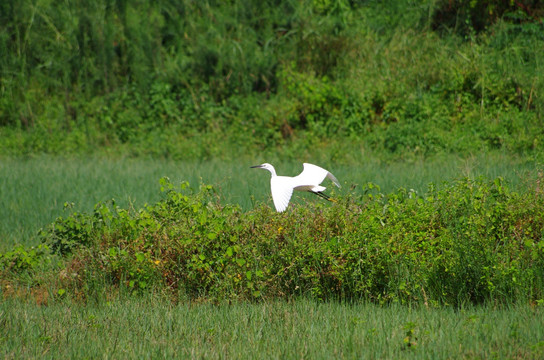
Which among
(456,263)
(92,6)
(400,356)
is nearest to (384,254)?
(456,263)

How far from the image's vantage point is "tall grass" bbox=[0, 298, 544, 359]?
3279 mm

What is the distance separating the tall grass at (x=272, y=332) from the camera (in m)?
3.28

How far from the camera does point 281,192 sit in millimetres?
4734

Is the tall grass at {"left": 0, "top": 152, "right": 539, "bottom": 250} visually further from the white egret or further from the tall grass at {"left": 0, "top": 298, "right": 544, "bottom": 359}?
the tall grass at {"left": 0, "top": 298, "right": 544, "bottom": 359}

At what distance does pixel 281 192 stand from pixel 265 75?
7.58m

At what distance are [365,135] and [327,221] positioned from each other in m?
5.65

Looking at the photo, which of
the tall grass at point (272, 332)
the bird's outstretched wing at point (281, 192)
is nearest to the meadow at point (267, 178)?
the tall grass at point (272, 332)

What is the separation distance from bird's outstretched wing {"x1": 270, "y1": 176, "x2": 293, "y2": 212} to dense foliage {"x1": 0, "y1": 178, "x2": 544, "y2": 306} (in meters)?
0.12

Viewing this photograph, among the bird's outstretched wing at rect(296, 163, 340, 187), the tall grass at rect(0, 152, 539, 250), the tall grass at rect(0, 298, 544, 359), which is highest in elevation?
the bird's outstretched wing at rect(296, 163, 340, 187)

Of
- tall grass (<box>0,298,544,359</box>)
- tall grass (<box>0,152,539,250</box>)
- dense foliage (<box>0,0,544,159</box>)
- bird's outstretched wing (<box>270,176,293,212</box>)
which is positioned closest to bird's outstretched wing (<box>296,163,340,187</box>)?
bird's outstretched wing (<box>270,176,293,212</box>)

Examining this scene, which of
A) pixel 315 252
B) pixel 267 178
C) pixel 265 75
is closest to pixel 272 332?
pixel 315 252

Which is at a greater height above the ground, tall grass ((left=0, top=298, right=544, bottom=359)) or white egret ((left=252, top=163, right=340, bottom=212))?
white egret ((left=252, top=163, right=340, bottom=212))

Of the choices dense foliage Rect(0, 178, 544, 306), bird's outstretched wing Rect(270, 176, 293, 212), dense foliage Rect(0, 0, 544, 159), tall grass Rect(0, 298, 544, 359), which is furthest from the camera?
dense foliage Rect(0, 0, 544, 159)

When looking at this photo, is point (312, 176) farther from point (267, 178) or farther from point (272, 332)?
point (267, 178)
